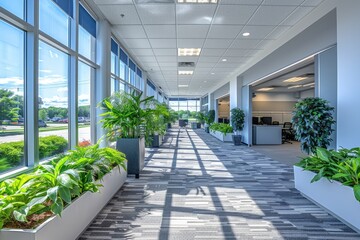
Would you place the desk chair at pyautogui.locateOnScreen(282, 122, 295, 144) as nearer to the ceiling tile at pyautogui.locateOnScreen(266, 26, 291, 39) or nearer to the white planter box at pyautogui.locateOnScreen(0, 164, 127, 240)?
the ceiling tile at pyautogui.locateOnScreen(266, 26, 291, 39)

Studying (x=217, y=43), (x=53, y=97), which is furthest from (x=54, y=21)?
(x=217, y=43)

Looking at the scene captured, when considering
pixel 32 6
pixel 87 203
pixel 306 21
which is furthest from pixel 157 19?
pixel 87 203

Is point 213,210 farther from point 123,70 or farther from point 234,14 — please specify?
point 123,70

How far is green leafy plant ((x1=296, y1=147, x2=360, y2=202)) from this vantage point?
2.24 meters

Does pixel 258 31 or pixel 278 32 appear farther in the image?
pixel 278 32

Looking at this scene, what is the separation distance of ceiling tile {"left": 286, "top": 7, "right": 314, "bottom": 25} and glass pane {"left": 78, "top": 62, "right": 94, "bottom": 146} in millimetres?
3786

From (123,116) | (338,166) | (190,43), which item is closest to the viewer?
(338,166)

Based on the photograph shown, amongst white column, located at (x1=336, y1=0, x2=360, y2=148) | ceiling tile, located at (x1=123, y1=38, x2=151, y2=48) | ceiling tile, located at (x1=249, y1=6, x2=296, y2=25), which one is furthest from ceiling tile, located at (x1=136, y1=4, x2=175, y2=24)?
white column, located at (x1=336, y1=0, x2=360, y2=148)

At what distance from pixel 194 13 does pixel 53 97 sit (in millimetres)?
2648

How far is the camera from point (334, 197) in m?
2.41

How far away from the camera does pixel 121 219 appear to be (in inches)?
97.2

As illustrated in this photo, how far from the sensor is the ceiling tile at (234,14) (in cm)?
369

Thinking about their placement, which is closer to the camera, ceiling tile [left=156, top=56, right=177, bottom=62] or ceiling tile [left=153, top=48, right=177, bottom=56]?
ceiling tile [left=153, top=48, right=177, bottom=56]

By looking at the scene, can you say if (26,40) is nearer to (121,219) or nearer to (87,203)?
(87,203)
